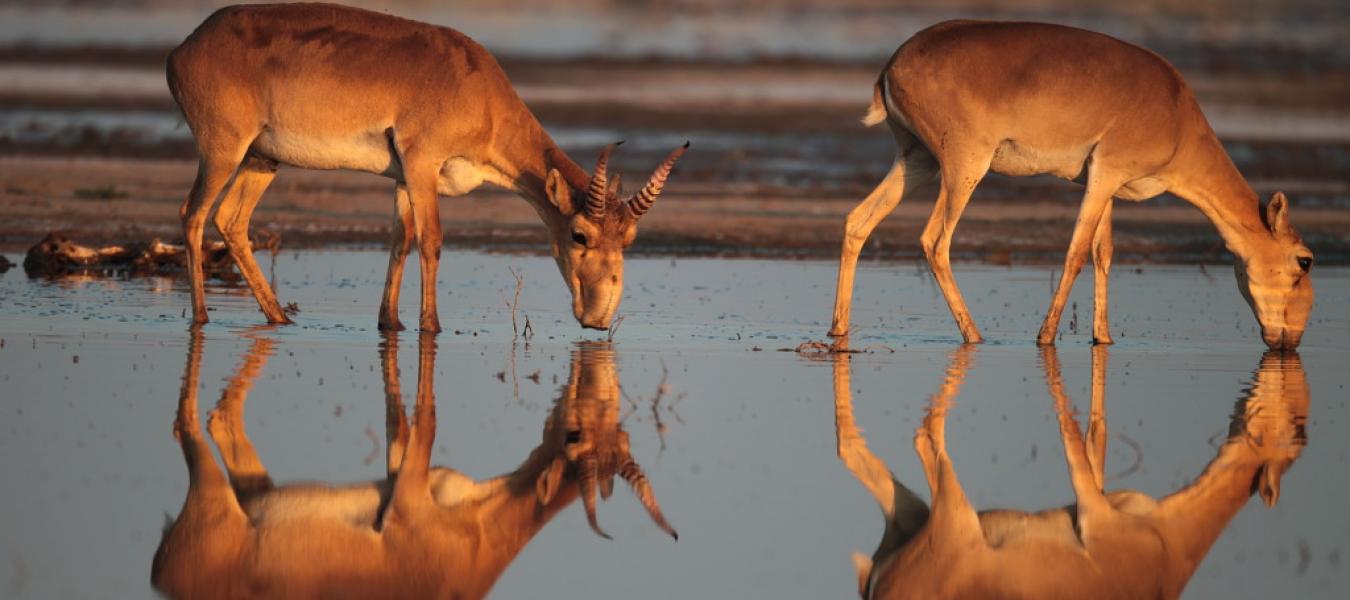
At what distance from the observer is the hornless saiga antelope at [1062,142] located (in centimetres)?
1466

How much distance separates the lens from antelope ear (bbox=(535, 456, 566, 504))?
8952mm

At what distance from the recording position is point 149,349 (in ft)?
42.9

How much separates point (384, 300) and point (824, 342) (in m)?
3.17

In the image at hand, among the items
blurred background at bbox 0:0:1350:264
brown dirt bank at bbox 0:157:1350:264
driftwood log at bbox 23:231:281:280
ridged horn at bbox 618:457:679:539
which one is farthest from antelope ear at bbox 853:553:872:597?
blurred background at bbox 0:0:1350:264

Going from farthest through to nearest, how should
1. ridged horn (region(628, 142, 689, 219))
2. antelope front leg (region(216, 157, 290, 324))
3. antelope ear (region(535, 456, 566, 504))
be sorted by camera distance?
antelope front leg (region(216, 157, 290, 324)), ridged horn (region(628, 142, 689, 219)), antelope ear (region(535, 456, 566, 504))

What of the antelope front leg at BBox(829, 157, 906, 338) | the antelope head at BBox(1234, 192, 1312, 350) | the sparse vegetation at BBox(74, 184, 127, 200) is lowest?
the antelope head at BBox(1234, 192, 1312, 350)

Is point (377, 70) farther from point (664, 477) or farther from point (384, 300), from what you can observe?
point (664, 477)

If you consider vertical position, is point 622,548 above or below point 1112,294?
below

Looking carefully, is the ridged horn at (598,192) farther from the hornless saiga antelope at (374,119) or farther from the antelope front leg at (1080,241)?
the antelope front leg at (1080,241)

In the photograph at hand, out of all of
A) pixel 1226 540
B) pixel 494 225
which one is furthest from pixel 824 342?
pixel 494 225

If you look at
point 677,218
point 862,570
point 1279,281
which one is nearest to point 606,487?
point 862,570

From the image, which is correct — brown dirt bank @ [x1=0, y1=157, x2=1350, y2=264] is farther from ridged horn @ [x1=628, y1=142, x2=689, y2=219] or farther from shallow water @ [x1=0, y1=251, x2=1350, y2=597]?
ridged horn @ [x1=628, y1=142, x2=689, y2=219]

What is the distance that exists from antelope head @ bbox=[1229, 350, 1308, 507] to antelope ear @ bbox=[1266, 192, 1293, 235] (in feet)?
5.21

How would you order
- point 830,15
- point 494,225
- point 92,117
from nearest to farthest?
point 494,225 < point 92,117 < point 830,15
